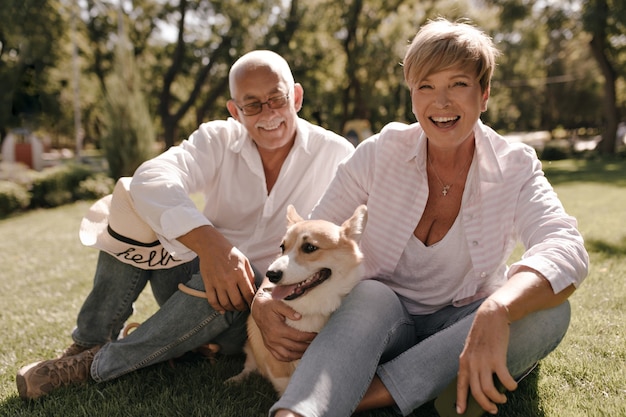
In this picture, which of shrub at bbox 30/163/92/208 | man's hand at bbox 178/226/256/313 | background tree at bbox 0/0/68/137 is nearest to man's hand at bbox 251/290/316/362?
man's hand at bbox 178/226/256/313

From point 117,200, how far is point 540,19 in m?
19.5

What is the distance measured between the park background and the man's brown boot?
0.07 meters

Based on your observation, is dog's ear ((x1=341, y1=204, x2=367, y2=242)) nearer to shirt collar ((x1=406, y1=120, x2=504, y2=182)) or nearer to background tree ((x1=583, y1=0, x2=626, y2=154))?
shirt collar ((x1=406, y1=120, x2=504, y2=182))

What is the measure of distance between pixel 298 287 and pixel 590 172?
50.6ft

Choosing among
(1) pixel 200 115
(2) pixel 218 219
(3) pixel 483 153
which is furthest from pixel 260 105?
(1) pixel 200 115

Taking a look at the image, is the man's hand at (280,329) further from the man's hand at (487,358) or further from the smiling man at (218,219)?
→ the man's hand at (487,358)

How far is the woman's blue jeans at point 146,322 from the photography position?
245 cm

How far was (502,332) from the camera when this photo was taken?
1695 millimetres

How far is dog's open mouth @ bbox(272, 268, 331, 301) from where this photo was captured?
6.93 ft

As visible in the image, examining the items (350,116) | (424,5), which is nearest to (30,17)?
(350,116)

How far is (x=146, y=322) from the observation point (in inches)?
98.0

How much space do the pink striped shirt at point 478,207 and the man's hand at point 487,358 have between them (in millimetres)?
236

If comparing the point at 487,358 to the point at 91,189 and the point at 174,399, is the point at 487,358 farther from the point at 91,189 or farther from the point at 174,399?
the point at 91,189

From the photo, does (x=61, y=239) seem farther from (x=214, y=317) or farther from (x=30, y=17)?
(x=30, y=17)
